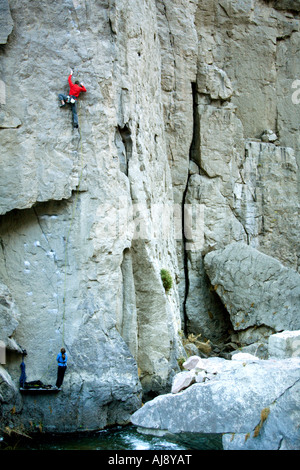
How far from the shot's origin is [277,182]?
27422 millimetres

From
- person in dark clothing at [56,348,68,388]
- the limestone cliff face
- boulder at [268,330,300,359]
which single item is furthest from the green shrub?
person in dark clothing at [56,348,68,388]

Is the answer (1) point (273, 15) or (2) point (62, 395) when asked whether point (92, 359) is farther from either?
(1) point (273, 15)

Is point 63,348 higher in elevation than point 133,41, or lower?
lower

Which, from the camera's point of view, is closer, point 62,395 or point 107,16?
point 62,395

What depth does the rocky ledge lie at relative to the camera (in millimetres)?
11834

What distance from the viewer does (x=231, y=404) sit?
1330cm

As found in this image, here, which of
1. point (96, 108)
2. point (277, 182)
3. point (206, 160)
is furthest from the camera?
point (277, 182)

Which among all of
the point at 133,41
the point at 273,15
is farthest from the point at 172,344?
the point at 273,15

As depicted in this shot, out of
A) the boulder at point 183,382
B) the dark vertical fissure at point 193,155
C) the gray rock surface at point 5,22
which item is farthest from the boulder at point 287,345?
the gray rock surface at point 5,22

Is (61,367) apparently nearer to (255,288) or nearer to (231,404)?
(231,404)

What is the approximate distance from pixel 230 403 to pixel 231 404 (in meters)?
0.03

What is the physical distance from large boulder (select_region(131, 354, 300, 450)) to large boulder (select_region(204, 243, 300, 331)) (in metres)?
7.76

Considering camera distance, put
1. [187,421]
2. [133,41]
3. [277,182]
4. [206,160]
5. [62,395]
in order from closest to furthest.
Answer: [187,421]
[62,395]
[133,41]
[206,160]
[277,182]

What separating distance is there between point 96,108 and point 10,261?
484cm
